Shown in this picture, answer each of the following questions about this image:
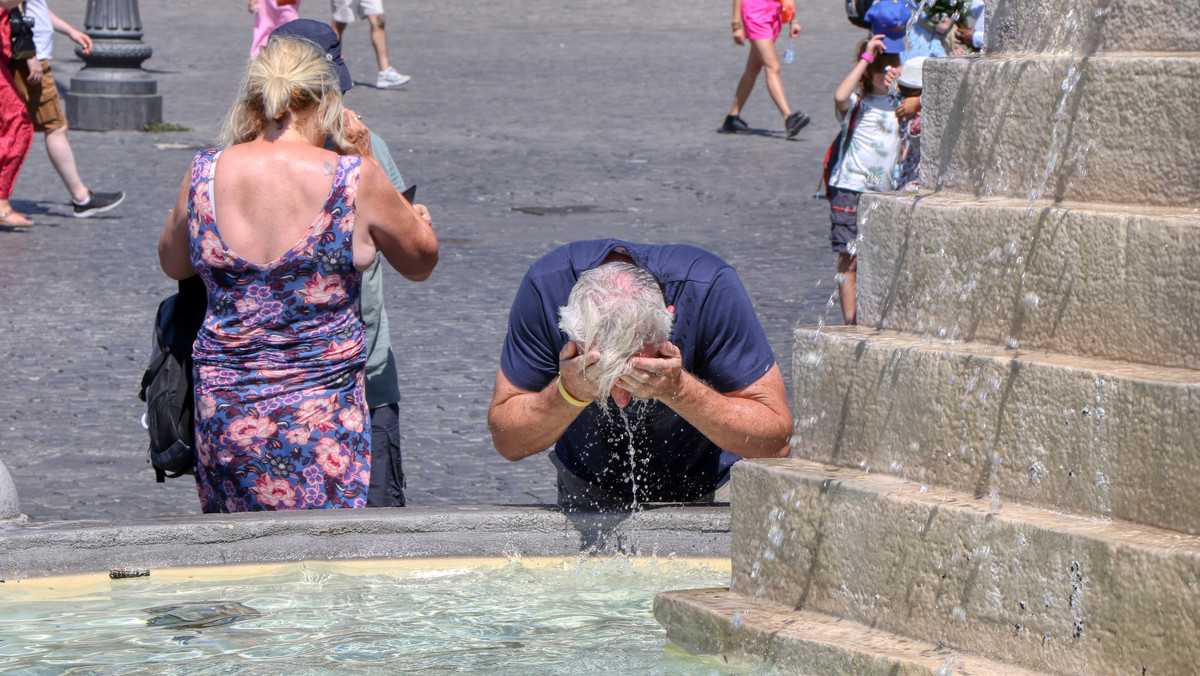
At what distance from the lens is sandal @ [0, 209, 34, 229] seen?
8.70 metres

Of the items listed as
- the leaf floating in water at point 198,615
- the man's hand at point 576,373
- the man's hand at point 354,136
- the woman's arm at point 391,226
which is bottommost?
the leaf floating in water at point 198,615

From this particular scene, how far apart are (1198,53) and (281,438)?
2005 mm

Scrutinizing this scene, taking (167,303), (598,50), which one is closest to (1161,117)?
(167,303)

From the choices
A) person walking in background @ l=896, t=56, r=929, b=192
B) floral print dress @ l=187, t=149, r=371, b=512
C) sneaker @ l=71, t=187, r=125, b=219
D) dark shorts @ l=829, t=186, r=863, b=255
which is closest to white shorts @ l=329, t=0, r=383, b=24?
sneaker @ l=71, t=187, r=125, b=219

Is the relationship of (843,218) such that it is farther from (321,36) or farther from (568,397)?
(568,397)

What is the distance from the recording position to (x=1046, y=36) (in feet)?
9.27

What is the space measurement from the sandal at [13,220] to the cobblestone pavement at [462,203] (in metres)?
0.08

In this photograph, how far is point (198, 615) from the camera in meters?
3.26

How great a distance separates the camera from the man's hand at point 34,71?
339 inches

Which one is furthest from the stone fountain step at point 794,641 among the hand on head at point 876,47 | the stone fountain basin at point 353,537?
the hand on head at point 876,47

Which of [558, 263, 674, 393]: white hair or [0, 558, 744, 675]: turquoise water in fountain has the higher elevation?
[558, 263, 674, 393]: white hair

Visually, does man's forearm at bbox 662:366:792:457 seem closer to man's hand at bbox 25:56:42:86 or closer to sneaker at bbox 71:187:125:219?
man's hand at bbox 25:56:42:86

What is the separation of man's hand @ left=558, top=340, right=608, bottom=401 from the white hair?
0.9 inches

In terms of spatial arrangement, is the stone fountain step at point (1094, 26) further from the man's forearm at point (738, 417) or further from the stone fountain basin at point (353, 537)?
the stone fountain basin at point (353, 537)
